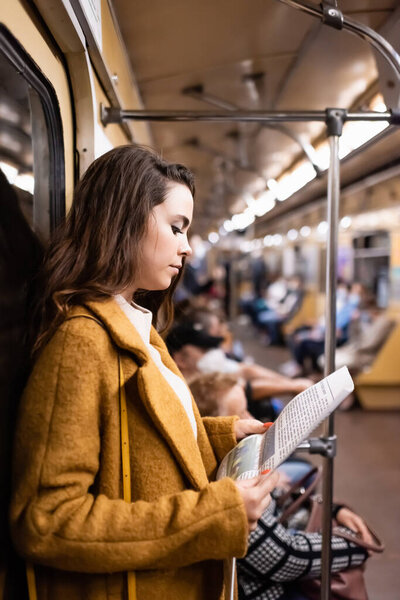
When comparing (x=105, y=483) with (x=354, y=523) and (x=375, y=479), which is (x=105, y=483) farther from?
(x=375, y=479)

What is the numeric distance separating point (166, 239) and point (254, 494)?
1.67 feet

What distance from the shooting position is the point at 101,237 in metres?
0.96

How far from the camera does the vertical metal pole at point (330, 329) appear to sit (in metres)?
1.46

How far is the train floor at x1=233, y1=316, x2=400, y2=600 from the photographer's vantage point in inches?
101

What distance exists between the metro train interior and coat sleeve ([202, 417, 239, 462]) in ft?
1.31

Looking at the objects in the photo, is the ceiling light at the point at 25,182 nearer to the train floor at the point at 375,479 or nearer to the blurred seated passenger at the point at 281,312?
the train floor at the point at 375,479

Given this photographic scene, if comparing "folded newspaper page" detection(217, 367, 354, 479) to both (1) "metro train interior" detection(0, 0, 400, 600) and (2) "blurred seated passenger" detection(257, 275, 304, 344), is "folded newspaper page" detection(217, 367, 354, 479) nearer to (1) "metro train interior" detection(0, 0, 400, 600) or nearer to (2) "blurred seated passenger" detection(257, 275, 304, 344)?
(1) "metro train interior" detection(0, 0, 400, 600)

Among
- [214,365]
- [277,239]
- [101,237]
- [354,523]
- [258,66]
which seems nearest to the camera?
[101,237]

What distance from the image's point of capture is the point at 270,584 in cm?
156

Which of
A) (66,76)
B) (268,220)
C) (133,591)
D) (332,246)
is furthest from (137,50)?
(268,220)

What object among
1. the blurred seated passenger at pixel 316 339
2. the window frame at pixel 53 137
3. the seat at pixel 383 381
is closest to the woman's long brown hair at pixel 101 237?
the window frame at pixel 53 137

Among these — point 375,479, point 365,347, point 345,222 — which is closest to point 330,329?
point 375,479

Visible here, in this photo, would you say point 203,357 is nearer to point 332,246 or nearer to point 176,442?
point 332,246

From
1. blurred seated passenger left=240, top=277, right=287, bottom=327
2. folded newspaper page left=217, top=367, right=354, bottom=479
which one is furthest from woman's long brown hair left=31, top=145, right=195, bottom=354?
blurred seated passenger left=240, top=277, right=287, bottom=327
